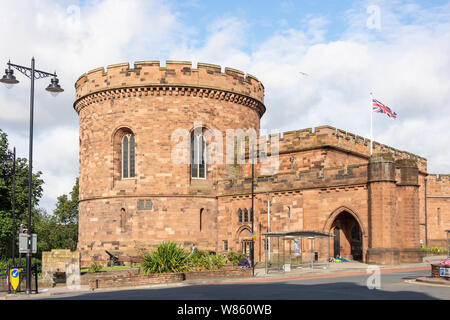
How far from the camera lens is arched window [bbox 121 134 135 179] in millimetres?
37344

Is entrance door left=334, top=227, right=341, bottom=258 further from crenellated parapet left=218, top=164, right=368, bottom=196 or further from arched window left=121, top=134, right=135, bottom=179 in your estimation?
arched window left=121, top=134, right=135, bottom=179

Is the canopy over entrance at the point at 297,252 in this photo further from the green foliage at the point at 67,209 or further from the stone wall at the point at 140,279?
the green foliage at the point at 67,209

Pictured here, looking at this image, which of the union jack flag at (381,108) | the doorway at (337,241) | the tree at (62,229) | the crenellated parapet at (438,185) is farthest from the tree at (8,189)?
the crenellated parapet at (438,185)

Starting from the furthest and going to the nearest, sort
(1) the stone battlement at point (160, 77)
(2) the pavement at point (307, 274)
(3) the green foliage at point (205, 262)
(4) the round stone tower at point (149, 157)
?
(1) the stone battlement at point (160, 77) < (4) the round stone tower at point (149, 157) < (3) the green foliage at point (205, 262) < (2) the pavement at point (307, 274)

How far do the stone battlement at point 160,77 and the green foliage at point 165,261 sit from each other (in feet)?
49.6

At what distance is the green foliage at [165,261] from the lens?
24.1m

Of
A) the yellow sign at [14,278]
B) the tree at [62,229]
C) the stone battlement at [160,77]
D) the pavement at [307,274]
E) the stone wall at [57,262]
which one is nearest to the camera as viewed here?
the yellow sign at [14,278]

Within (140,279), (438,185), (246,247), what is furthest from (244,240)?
(438,185)

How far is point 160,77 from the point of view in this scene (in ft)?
120

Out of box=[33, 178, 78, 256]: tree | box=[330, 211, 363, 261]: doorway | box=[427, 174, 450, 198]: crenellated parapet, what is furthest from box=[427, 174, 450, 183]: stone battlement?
box=[33, 178, 78, 256]: tree

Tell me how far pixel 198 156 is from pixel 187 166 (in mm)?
1431

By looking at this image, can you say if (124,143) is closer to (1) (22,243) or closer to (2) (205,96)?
(2) (205,96)

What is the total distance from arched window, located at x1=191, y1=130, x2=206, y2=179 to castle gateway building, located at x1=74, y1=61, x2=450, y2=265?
73 mm
